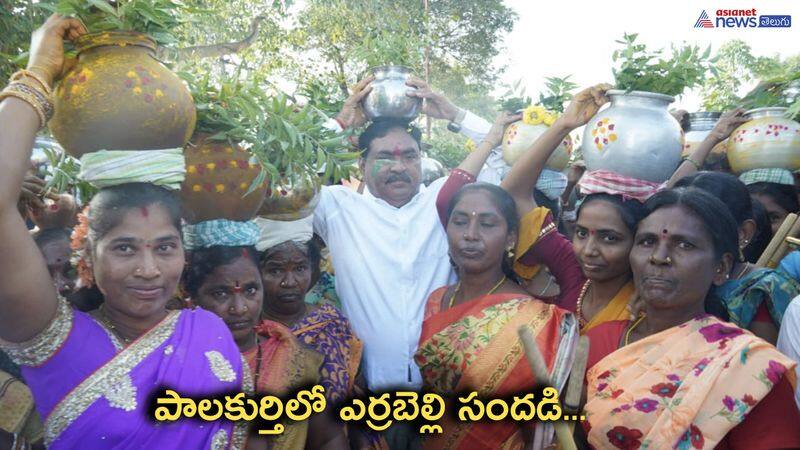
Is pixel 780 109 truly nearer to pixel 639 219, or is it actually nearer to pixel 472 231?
pixel 639 219

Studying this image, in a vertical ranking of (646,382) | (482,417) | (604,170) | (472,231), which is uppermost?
(604,170)

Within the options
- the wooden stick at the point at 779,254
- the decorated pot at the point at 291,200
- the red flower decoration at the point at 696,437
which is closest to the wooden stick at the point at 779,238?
the wooden stick at the point at 779,254

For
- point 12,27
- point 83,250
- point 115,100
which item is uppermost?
point 12,27

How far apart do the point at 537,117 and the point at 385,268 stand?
4.15 ft

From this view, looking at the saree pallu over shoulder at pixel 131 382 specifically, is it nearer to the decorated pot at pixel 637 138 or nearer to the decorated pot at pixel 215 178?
the decorated pot at pixel 215 178

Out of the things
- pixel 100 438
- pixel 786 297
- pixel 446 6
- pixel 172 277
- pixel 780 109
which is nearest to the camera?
pixel 100 438

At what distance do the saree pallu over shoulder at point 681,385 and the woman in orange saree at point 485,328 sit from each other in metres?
0.27

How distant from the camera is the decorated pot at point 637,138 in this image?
9.61ft

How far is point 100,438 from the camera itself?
1.95 m

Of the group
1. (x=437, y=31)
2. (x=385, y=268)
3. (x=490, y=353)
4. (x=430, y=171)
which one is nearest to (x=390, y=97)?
(x=385, y=268)

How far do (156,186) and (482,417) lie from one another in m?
1.68

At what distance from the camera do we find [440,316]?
3.05m

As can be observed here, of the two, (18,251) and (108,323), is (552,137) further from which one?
(18,251)

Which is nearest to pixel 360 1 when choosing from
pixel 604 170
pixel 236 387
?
pixel 604 170
